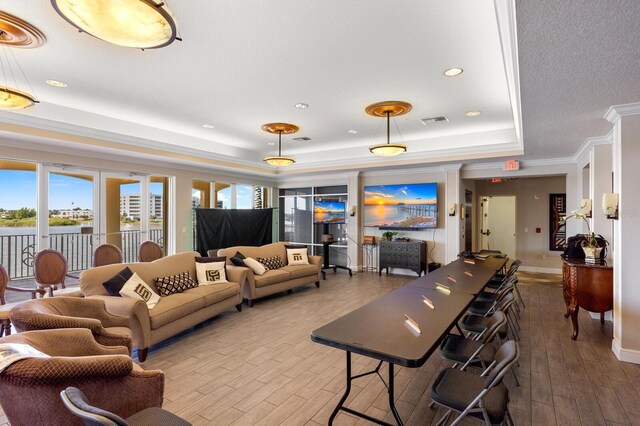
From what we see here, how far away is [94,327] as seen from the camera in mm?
2533

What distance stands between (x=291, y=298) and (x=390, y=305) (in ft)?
10.7

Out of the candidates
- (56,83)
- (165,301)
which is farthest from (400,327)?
(56,83)

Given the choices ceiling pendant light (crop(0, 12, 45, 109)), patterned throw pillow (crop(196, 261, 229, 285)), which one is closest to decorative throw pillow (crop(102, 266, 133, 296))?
patterned throw pillow (crop(196, 261, 229, 285))

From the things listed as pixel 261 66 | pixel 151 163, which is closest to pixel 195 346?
pixel 261 66

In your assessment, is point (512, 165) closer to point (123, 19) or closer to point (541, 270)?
point (541, 270)

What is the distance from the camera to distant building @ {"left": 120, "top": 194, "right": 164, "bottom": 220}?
6.48 meters

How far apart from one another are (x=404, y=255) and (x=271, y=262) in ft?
10.8

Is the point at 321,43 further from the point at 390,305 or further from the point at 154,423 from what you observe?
the point at 154,423

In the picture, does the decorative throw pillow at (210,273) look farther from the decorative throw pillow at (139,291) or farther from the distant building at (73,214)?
the distant building at (73,214)

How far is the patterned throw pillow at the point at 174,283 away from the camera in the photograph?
14.0 feet

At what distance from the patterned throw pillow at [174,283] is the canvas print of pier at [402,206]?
5.00m

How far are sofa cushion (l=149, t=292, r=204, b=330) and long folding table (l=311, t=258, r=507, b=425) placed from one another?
7.18 feet

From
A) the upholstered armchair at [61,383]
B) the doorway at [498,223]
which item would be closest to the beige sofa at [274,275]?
the upholstered armchair at [61,383]

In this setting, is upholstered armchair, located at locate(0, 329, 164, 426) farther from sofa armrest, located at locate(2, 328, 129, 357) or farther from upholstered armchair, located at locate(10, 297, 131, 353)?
upholstered armchair, located at locate(10, 297, 131, 353)
